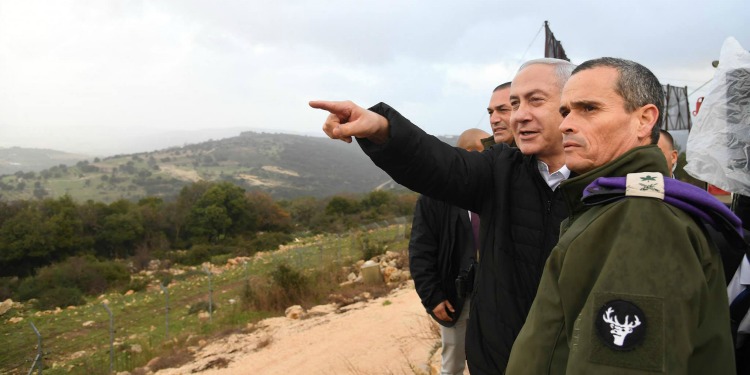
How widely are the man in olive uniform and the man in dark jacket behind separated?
1712 millimetres

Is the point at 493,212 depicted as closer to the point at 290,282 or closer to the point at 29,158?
the point at 290,282

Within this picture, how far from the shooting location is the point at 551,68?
1.84m

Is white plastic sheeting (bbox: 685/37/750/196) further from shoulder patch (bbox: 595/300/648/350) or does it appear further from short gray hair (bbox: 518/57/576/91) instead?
shoulder patch (bbox: 595/300/648/350)

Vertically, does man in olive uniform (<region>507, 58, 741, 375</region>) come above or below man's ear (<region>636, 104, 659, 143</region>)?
below

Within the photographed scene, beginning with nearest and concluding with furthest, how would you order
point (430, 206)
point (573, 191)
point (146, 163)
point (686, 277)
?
1. point (686, 277)
2. point (573, 191)
3. point (430, 206)
4. point (146, 163)

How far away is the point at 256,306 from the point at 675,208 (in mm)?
10366

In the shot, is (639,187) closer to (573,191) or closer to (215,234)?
(573,191)

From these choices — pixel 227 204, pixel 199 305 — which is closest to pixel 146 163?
pixel 227 204

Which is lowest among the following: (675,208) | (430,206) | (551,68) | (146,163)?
(146,163)

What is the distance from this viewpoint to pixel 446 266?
303 centimetres

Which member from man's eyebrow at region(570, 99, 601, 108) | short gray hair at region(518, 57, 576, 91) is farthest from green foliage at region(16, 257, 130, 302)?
man's eyebrow at region(570, 99, 601, 108)

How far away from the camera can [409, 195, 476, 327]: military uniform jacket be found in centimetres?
295

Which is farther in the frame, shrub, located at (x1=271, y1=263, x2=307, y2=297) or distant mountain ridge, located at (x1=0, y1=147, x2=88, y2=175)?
distant mountain ridge, located at (x1=0, y1=147, x2=88, y2=175)

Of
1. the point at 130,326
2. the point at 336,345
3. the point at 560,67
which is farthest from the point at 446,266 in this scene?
the point at 130,326
